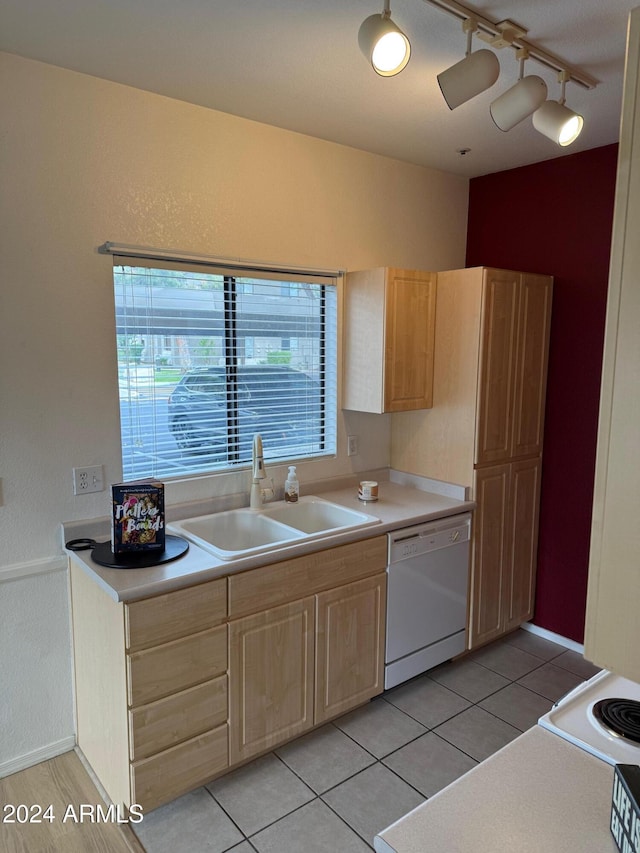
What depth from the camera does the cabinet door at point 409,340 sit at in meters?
2.95

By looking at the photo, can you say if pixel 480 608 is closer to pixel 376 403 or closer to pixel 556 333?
pixel 376 403

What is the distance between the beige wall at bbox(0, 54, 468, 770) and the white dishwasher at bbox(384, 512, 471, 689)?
90cm

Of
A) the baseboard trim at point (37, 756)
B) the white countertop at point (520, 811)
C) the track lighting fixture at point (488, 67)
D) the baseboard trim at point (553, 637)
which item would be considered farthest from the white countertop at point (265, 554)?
the track lighting fixture at point (488, 67)

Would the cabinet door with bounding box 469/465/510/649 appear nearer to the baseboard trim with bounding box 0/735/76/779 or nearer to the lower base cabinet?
the lower base cabinet

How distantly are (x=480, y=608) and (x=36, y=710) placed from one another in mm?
2174

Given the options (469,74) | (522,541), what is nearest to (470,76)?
(469,74)

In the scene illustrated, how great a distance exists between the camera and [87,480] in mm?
2383

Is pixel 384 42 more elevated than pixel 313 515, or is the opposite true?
pixel 384 42

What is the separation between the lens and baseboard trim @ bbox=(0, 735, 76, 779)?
231 cm

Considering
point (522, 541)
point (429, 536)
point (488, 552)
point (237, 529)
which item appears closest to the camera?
point (237, 529)

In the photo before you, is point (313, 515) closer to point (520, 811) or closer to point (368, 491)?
point (368, 491)

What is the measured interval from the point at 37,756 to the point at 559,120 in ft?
10.3

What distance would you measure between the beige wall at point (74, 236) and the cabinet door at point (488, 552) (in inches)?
52.1

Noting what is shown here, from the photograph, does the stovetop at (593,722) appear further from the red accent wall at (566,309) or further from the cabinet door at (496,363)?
the red accent wall at (566,309)
